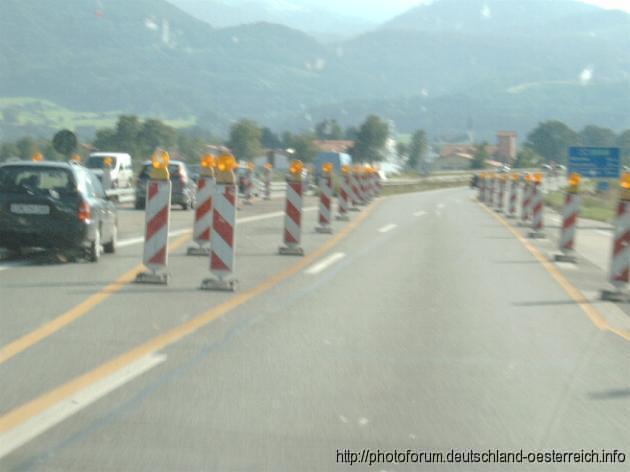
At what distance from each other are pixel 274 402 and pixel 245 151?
4194 cm

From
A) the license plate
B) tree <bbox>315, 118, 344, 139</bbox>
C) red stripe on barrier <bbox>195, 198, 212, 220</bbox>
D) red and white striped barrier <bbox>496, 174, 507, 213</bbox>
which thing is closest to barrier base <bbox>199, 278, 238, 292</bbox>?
the license plate

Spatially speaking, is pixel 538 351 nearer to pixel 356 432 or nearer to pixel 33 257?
pixel 356 432

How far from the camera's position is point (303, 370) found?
8.05 meters

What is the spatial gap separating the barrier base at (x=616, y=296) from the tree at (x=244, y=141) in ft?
116

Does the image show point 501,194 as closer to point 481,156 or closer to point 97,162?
point 97,162

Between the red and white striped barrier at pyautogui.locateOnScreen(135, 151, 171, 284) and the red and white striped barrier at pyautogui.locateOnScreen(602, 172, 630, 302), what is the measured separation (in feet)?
18.1

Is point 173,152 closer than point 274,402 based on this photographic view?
No

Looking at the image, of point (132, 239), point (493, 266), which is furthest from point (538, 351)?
point (132, 239)

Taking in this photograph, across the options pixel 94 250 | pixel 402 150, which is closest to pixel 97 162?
pixel 94 250

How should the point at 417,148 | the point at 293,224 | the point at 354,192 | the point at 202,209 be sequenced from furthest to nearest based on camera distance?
the point at 417,148 < the point at 354,192 < the point at 293,224 < the point at 202,209

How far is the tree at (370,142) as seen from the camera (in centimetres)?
8544

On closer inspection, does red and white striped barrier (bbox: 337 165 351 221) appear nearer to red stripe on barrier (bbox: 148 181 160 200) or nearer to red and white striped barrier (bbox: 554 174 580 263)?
red and white striped barrier (bbox: 554 174 580 263)

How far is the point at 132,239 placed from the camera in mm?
20766

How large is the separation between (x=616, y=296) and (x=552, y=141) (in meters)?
35.5
